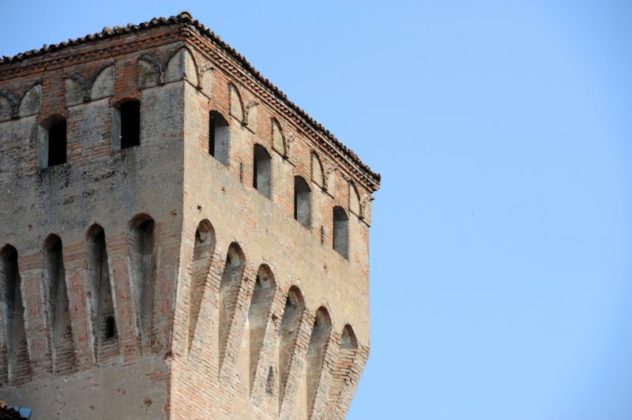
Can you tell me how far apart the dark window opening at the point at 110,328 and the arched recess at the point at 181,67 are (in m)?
3.24

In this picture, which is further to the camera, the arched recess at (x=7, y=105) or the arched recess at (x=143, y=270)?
the arched recess at (x=7, y=105)

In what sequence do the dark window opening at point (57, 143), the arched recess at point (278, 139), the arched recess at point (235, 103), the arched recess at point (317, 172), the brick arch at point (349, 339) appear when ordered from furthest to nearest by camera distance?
the brick arch at point (349, 339)
the arched recess at point (317, 172)
the arched recess at point (278, 139)
the arched recess at point (235, 103)
the dark window opening at point (57, 143)

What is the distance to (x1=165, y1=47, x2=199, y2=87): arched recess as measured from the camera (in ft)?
133

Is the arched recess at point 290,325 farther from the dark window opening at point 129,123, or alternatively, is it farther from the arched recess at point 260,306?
the dark window opening at point 129,123

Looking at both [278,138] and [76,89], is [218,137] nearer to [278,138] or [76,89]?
[278,138]

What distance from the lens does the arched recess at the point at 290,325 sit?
42.4 m

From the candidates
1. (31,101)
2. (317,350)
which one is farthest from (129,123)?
(317,350)

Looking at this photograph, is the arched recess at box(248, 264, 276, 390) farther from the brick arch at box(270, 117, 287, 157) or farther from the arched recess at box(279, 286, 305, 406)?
the brick arch at box(270, 117, 287, 157)

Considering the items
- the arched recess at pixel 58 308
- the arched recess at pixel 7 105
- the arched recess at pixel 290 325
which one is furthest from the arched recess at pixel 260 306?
the arched recess at pixel 7 105

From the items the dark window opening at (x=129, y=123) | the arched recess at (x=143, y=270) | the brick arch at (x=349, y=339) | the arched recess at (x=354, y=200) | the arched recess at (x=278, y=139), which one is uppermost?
the arched recess at (x=354, y=200)

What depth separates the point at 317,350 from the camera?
4319cm

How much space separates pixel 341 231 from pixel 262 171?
248 cm

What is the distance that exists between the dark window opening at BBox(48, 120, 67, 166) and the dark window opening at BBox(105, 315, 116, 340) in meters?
2.42

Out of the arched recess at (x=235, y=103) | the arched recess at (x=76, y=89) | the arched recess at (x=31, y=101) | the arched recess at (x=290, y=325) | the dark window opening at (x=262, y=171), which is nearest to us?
the arched recess at (x=76, y=89)
